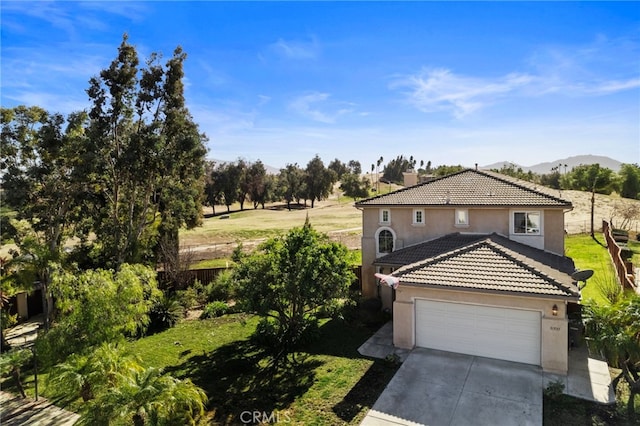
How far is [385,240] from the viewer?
21.2 meters

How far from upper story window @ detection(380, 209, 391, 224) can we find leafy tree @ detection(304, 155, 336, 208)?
235 feet

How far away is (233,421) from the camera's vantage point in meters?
10.5

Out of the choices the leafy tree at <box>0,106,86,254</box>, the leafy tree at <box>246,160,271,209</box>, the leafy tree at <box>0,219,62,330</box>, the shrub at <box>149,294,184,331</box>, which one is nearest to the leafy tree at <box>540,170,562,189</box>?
the leafy tree at <box>246,160,271,209</box>

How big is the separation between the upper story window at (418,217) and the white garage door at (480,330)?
6377 millimetres

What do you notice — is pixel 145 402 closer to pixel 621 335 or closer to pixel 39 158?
pixel 621 335

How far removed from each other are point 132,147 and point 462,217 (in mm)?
16924

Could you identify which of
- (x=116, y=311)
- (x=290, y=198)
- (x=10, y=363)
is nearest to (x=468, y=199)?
(x=116, y=311)

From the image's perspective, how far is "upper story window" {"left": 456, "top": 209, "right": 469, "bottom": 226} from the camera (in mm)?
19188

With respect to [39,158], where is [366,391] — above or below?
below

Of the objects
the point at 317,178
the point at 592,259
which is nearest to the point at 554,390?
the point at 592,259

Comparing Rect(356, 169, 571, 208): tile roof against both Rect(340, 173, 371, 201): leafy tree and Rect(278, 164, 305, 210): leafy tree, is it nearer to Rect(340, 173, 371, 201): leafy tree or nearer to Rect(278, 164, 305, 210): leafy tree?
Rect(278, 164, 305, 210): leafy tree

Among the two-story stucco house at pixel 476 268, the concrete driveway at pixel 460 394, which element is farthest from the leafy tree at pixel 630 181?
the concrete driveway at pixel 460 394

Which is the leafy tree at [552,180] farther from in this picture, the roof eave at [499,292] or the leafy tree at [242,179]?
the roof eave at [499,292]

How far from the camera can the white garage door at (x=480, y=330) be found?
43.0 feet
